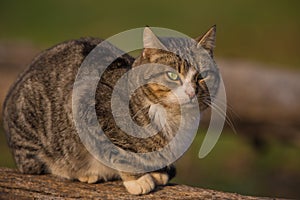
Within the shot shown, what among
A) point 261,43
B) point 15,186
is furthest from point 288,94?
point 261,43

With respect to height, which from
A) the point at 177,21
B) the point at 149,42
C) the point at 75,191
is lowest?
the point at 75,191

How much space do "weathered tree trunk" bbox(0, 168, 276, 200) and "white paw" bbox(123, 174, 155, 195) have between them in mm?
33

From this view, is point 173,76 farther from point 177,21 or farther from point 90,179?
point 177,21

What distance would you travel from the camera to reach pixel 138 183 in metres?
3.90

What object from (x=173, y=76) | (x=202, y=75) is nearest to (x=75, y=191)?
(x=173, y=76)

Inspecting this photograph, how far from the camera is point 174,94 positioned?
3.79 metres

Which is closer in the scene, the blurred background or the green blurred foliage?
the blurred background

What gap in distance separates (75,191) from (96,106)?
1.85ft

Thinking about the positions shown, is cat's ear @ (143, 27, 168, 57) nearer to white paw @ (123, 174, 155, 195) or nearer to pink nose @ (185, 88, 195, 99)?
pink nose @ (185, 88, 195, 99)

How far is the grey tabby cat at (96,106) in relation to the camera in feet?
12.7

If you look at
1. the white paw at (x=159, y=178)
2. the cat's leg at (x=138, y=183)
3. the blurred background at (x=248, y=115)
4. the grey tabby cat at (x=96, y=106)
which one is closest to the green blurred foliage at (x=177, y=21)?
the blurred background at (x=248, y=115)

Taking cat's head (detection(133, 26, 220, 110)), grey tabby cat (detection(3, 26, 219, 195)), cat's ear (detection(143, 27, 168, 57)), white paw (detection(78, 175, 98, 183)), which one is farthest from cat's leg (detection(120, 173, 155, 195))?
cat's ear (detection(143, 27, 168, 57))

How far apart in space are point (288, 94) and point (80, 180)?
3.67 m

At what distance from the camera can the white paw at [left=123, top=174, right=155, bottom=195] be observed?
3.88m
